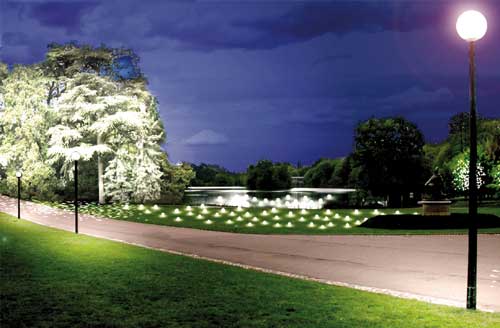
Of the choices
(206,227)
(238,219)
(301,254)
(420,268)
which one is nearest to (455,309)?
(420,268)

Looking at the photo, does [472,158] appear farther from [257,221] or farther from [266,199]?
[266,199]

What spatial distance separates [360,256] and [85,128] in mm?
31908

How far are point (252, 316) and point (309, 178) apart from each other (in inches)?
5651

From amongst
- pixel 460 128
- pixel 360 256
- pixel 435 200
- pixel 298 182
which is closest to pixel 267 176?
pixel 298 182

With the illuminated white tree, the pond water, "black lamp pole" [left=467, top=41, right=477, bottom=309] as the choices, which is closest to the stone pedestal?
"black lamp pole" [left=467, top=41, right=477, bottom=309]

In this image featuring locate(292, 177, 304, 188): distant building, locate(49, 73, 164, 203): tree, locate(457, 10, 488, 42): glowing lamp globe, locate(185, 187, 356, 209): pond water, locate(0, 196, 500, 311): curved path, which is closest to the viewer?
locate(457, 10, 488, 42): glowing lamp globe

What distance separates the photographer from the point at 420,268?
12.6 m

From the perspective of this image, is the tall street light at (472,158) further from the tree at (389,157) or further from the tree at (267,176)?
the tree at (267,176)

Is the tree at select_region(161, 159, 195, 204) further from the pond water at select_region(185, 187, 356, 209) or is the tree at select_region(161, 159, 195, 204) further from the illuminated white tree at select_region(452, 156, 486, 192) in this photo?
the illuminated white tree at select_region(452, 156, 486, 192)

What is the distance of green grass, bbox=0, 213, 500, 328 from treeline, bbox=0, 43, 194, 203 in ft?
94.0

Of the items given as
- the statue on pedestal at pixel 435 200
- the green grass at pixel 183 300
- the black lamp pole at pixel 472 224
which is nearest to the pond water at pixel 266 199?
the statue on pedestal at pixel 435 200

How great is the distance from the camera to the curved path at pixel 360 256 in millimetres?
10570

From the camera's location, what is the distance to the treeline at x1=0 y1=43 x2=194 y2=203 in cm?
4166

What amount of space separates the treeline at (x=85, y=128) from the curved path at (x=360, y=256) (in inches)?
722
